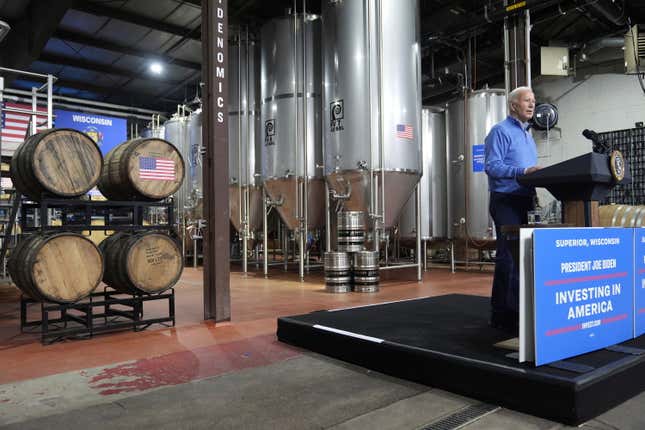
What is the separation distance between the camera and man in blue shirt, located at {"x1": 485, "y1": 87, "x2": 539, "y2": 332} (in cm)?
346

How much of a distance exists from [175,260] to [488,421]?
3.47 meters

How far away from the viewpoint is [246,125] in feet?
35.7

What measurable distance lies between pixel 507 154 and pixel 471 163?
6.39 meters

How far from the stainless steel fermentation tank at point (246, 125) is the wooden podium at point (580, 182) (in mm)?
8003

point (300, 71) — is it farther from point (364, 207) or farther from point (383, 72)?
point (364, 207)

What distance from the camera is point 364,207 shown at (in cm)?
777

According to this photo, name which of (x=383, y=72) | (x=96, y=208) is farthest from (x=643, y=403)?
(x=383, y=72)

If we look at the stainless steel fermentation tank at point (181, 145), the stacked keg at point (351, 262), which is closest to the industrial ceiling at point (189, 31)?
the stainless steel fermentation tank at point (181, 145)

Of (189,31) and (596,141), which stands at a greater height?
(189,31)

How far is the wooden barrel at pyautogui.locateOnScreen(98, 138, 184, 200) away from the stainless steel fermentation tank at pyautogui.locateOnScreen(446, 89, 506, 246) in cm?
621

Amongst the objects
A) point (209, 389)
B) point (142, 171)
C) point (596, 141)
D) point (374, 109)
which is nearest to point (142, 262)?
point (142, 171)

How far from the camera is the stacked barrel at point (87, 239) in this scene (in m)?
4.26

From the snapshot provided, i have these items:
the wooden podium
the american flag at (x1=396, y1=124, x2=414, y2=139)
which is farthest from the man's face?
the american flag at (x1=396, y1=124, x2=414, y2=139)

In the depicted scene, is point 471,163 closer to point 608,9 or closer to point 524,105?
point 608,9
